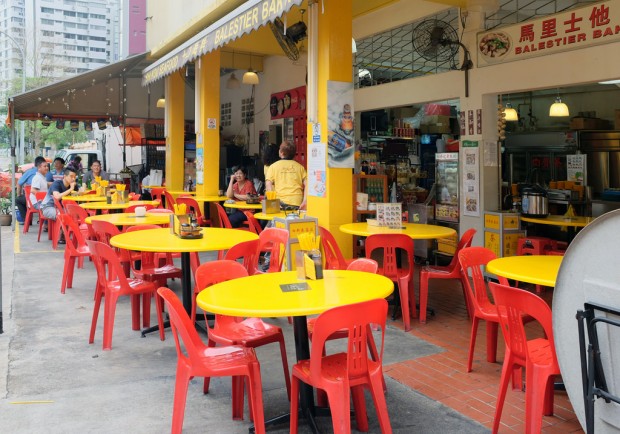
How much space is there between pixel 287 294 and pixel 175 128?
428 inches

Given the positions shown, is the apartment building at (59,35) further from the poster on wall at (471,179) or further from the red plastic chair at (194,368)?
the red plastic chair at (194,368)

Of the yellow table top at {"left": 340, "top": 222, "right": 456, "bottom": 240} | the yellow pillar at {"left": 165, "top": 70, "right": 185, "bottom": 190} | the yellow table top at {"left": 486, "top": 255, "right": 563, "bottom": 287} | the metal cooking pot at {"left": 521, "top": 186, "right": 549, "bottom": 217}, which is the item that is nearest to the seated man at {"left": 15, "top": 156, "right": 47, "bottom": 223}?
the yellow pillar at {"left": 165, "top": 70, "right": 185, "bottom": 190}

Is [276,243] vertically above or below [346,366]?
above

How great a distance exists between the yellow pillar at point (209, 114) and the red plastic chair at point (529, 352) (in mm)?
8612

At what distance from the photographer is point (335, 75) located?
6.64m

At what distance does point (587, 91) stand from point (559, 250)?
24.1ft

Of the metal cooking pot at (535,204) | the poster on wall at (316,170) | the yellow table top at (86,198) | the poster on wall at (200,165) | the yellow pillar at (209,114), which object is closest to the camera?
the poster on wall at (316,170)

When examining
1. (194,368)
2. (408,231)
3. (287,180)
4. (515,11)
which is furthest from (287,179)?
(194,368)

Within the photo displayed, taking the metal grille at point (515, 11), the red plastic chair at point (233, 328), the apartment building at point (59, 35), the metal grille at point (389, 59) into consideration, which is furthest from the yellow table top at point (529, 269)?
the apartment building at point (59, 35)

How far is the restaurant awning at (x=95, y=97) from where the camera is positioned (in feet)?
40.0

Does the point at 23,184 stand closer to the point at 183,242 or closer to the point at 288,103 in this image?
the point at 288,103

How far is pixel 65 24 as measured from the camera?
1941 inches

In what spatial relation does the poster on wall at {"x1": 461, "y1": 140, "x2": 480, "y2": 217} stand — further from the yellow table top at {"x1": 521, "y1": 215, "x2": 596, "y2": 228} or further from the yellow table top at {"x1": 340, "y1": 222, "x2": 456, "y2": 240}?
the yellow table top at {"x1": 340, "y1": 222, "x2": 456, "y2": 240}

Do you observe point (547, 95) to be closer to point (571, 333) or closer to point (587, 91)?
point (587, 91)
